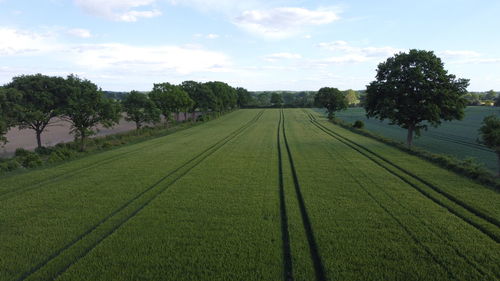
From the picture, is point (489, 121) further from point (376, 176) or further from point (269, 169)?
point (269, 169)

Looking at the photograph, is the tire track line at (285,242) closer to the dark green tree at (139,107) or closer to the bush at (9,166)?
the bush at (9,166)

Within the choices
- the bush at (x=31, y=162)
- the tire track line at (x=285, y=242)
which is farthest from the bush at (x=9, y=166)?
→ the tire track line at (x=285, y=242)

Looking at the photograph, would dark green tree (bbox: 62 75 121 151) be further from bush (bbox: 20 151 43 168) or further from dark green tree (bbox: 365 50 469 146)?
dark green tree (bbox: 365 50 469 146)

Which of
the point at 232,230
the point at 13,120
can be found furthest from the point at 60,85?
the point at 232,230

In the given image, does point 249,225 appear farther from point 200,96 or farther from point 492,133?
point 200,96

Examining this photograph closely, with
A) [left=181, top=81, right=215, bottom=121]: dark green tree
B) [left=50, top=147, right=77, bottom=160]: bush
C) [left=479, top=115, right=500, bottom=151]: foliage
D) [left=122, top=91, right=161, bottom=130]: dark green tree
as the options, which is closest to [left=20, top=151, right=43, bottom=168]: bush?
[left=50, top=147, right=77, bottom=160]: bush
